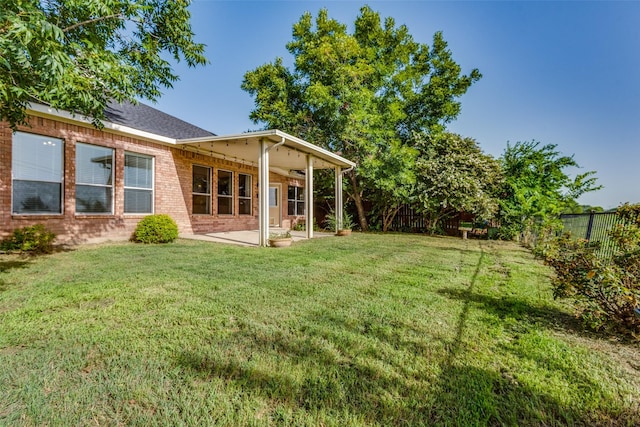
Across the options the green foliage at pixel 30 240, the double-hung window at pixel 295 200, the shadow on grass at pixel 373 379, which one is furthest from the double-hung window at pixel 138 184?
the double-hung window at pixel 295 200

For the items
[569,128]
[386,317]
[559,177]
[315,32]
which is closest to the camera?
[386,317]

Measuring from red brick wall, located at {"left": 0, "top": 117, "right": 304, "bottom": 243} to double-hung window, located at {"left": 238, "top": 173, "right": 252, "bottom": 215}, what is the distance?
0.68 metres

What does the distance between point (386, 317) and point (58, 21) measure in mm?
5947

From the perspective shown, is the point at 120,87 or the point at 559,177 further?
the point at 559,177

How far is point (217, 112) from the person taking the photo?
1606cm

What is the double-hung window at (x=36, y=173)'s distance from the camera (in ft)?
20.7

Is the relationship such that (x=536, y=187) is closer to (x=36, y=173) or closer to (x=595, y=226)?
(x=595, y=226)

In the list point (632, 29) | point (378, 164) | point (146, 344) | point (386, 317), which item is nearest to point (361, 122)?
point (378, 164)

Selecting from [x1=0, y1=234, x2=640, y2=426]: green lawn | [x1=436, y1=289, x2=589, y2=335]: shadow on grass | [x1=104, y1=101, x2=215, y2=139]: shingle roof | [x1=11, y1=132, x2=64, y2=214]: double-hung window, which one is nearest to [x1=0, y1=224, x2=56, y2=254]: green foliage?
[x1=11, y1=132, x2=64, y2=214]: double-hung window

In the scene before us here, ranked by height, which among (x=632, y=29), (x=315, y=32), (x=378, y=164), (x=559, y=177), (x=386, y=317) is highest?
(x=315, y=32)

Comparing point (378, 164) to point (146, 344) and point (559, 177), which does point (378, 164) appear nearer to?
point (559, 177)

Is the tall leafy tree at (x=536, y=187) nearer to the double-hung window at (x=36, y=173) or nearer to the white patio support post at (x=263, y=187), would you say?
the white patio support post at (x=263, y=187)

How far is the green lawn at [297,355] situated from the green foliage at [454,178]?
7942 mm

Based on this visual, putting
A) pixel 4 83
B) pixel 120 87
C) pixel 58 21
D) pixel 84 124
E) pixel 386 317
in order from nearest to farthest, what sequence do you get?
1. pixel 386 317
2. pixel 4 83
3. pixel 58 21
4. pixel 120 87
5. pixel 84 124
